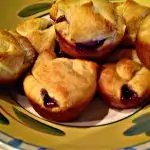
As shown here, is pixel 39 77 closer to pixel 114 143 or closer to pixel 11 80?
pixel 11 80

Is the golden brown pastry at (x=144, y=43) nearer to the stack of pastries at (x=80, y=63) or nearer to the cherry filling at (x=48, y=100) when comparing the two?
the stack of pastries at (x=80, y=63)

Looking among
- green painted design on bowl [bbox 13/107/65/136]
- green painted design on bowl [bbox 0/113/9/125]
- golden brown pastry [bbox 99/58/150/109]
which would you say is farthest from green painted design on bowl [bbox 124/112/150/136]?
green painted design on bowl [bbox 0/113/9/125]

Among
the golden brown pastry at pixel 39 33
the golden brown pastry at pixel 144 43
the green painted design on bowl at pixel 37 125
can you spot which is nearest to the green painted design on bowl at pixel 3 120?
the green painted design on bowl at pixel 37 125

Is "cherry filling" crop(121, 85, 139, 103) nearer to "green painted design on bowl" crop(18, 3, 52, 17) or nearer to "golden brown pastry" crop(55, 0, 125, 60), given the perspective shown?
"golden brown pastry" crop(55, 0, 125, 60)

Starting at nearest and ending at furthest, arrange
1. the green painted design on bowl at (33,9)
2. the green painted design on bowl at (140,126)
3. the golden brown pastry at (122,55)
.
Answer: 1. the green painted design on bowl at (140,126)
2. the golden brown pastry at (122,55)
3. the green painted design on bowl at (33,9)

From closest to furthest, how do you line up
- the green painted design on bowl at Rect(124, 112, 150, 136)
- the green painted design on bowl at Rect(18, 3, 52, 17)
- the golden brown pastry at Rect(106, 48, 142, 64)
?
the green painted design on bowl at Rect(124, 112, 150, 136)
the golden brown pastry at Rect(106, 48, 142, 64)
the green painted design on bowl at Rect(18, 3, 52, 17)

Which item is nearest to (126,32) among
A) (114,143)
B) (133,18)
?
(133,18)

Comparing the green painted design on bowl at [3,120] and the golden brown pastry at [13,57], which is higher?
the golden brown pastry at [13,57]
